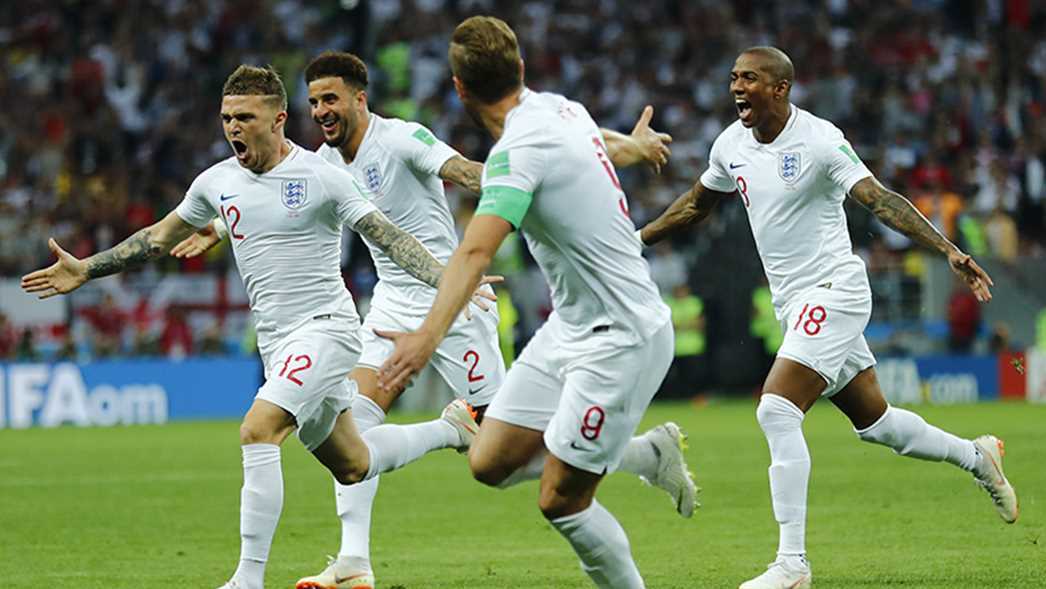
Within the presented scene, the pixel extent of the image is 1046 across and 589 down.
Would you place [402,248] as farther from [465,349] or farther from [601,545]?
[601,545]

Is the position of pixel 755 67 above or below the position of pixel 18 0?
above

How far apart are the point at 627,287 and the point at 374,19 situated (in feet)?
76.5

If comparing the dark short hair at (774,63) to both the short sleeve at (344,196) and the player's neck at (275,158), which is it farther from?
the player's neck at (275,158)

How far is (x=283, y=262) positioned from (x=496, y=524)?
361cm

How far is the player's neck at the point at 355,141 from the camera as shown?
8992 mm

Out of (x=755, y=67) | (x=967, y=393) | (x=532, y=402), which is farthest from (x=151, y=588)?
(x=967, y=393)

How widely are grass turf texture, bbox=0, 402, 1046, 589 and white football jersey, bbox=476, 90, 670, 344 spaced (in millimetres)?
2205

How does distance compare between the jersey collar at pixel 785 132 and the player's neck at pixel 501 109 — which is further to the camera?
the jersey collar at pixel 785 132

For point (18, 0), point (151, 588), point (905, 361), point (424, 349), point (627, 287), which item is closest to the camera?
point (424, 349)

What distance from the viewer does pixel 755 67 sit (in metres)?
8.59

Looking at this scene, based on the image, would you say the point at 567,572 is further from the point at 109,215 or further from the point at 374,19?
the point at 374,19

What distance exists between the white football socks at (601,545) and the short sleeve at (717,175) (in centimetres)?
304

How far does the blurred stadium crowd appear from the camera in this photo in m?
24.0

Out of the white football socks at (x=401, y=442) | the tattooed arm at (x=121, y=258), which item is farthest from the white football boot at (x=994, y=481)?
the tattooed arm at (x=121, y=258)
